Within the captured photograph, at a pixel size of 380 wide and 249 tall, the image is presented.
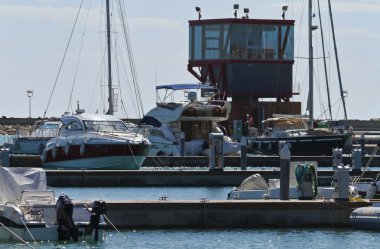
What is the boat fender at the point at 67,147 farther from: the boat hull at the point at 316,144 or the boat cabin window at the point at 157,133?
the boat hull at the point at 316,144

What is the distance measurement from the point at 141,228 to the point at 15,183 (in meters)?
3.21

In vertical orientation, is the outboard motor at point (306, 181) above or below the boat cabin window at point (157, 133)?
below

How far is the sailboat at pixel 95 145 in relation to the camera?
2094 inches

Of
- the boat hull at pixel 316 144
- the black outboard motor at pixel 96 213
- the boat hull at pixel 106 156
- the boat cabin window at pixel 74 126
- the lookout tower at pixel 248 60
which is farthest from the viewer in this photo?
the lookout tower at pixel 248 60

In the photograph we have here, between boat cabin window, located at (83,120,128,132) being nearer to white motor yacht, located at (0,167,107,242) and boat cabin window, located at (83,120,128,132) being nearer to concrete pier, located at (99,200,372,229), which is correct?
concrete pier, located at (99,200,372,229)

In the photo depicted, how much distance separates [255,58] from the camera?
292 ft

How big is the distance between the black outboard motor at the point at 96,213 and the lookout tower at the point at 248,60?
58.4 metres

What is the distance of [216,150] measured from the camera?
153 feet

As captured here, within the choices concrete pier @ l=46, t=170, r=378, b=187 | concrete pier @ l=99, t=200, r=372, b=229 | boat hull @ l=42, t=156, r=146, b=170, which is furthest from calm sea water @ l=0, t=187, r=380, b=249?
boat hull @ l=42, t=156, r=146, b=170

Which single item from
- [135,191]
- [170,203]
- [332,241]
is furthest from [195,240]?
[135,191]

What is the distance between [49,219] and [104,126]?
24.9m

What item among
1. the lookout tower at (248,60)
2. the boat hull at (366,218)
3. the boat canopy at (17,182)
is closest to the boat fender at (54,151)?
the boat canopy at (17,182)

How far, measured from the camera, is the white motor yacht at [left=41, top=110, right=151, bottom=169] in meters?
53.2

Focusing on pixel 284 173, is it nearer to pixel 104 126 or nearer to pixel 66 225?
pixel 66 225
